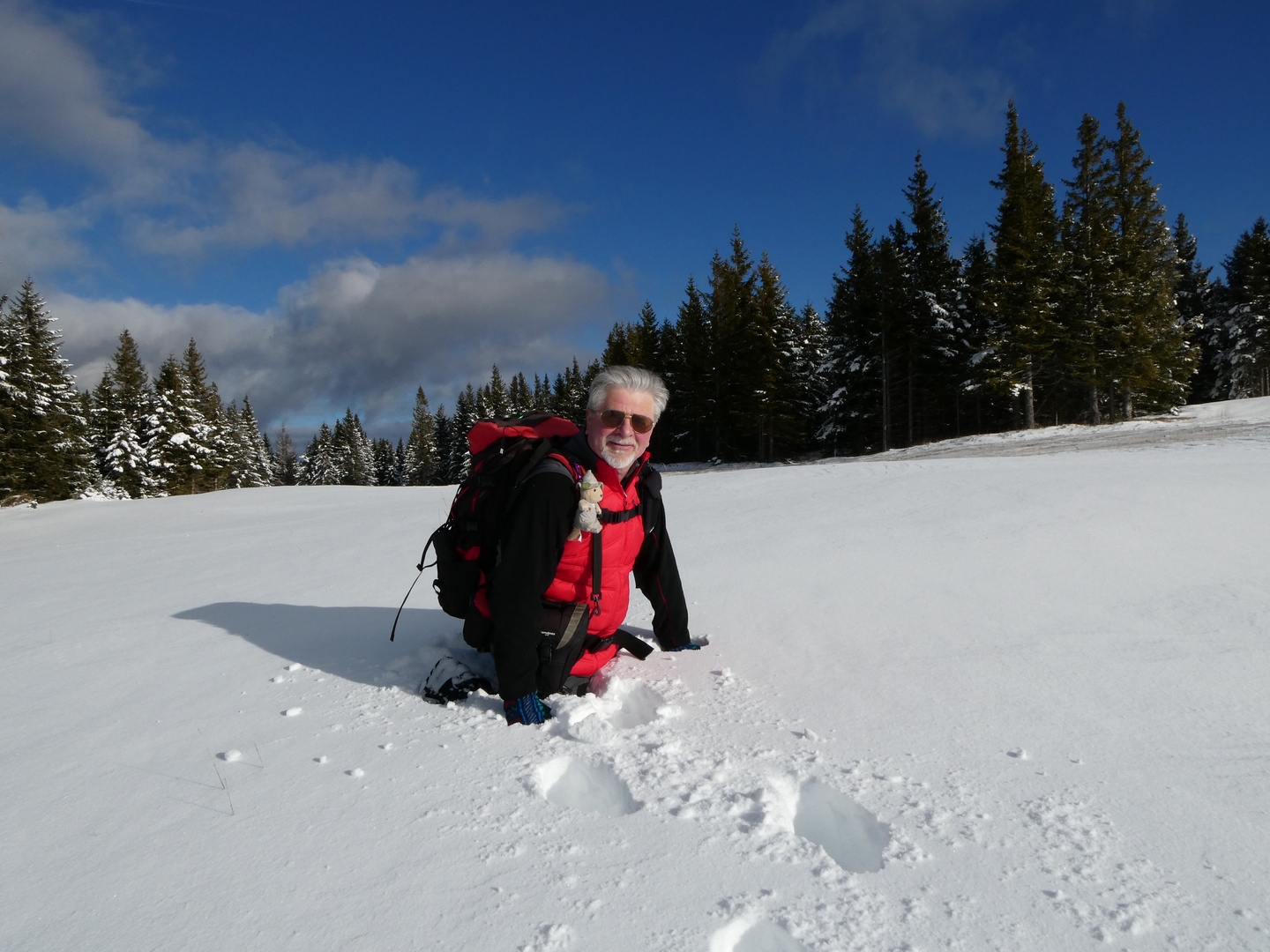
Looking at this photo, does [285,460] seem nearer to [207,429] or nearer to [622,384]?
[207,429]

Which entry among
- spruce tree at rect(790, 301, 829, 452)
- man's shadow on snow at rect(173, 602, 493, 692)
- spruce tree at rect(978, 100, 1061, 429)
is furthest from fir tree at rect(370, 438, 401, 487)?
man's shadow on snow at rect(173, 602, 493, 692)

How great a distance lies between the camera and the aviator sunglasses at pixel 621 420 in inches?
105

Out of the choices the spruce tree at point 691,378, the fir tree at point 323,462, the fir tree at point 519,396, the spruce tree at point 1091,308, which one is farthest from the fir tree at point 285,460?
the spruce tree at point 1091,308

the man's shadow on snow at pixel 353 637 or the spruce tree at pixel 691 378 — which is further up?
the spruce tree at pixel 691 378

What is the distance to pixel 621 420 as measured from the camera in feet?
8.78

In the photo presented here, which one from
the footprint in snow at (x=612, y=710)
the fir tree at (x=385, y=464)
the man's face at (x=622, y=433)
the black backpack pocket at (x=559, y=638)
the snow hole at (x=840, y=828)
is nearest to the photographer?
the snow hole at (x=840, y=828)

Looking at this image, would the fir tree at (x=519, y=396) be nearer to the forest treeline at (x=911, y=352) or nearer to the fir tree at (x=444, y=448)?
the fir tree at (x=444, y=448)

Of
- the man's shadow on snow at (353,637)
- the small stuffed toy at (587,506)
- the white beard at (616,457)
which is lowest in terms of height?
the man's shadow on snow at (353,637)

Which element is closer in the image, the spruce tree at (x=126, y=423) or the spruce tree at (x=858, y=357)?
the spruce tree at (x=858, y=357)

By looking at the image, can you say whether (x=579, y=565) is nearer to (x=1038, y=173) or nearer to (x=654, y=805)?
(x=654, y=805)

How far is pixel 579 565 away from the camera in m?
2.62

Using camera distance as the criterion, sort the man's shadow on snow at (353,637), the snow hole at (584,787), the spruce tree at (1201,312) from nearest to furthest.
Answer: the snow hole at (584,787) < the man's shadow on snow at (353,637) < the spruce tree at (1201,312)

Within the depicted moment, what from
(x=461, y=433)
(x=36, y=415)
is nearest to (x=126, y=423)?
(x=36, y=415)

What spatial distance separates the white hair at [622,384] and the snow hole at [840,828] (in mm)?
1542
